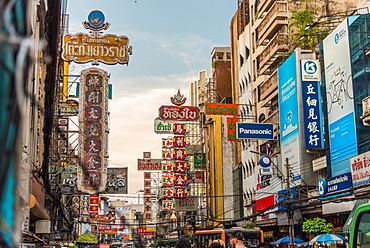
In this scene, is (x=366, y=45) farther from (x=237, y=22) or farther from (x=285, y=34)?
(x=237, y=22)

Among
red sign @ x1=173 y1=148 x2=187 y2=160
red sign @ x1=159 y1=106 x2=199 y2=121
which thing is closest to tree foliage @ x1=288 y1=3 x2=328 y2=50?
red sign @ x1=159 y1=106 x2=199 y2=121

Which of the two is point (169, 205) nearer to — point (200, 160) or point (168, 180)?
point (168, 180)

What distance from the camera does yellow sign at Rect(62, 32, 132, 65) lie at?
3428 cm

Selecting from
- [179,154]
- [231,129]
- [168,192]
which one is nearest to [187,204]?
[168,192]

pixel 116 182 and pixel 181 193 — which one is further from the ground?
pixel 181 193

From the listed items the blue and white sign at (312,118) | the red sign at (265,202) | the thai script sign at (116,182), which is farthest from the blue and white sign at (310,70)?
the thai script sign at (116,182)

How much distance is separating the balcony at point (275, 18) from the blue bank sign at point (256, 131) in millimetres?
9218

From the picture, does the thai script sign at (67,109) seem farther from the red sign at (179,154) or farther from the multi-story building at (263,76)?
the red sign at (179,154)

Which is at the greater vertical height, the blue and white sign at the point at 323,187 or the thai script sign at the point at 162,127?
the thai script sign at the point at 162,127

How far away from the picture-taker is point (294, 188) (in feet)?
129

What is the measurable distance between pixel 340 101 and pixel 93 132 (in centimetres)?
1612

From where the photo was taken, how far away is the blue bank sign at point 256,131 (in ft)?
150

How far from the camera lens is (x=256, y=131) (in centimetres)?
4575

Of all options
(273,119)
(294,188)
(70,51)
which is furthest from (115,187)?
(273,119)
